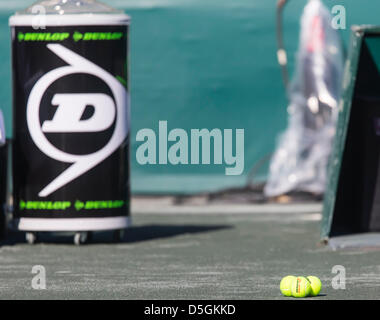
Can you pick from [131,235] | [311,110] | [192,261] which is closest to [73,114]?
[131,235]

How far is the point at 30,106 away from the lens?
11.0m

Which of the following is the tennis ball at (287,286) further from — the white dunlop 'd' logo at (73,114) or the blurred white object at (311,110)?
the blurred white object at (311,110)

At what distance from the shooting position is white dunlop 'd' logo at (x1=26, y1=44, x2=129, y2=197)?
1091 centimetres

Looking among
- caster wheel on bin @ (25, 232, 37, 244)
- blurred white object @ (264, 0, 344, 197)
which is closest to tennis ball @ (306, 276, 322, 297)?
caster wheel on bin @ (25, 232, 37, 244)

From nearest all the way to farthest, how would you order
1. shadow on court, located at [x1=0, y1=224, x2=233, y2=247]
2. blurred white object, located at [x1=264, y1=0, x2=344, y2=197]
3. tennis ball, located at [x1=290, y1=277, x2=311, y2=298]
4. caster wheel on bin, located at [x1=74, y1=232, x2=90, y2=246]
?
tennis ball, located at [x1=290, y1=277, x2=311, y2=298]
caster wheel on bin, located at [x1=74, y1=232, x2=90, y2=246]
shadow on court, located at [x1=0, y1=224, x2=233, y2=247]
blurred white object, located at [x1=264, y1=0, x2=344, y2=197]

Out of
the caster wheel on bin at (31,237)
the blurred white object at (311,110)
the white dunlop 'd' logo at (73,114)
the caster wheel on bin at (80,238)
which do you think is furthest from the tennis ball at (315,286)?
the blurred white object at (311,110)

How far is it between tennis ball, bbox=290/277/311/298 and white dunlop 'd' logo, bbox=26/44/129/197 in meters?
3.64

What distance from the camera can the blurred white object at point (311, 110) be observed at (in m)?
15.6

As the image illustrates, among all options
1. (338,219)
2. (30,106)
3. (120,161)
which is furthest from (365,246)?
(30,106)

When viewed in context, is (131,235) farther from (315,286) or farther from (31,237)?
(315,286)

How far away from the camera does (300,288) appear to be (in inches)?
302

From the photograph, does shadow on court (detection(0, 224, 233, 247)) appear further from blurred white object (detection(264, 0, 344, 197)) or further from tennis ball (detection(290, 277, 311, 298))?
tennis ball (detection(290, 277, 311, 298))

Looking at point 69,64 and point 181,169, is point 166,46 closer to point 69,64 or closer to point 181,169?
point 181,169

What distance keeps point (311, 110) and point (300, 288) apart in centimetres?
815
